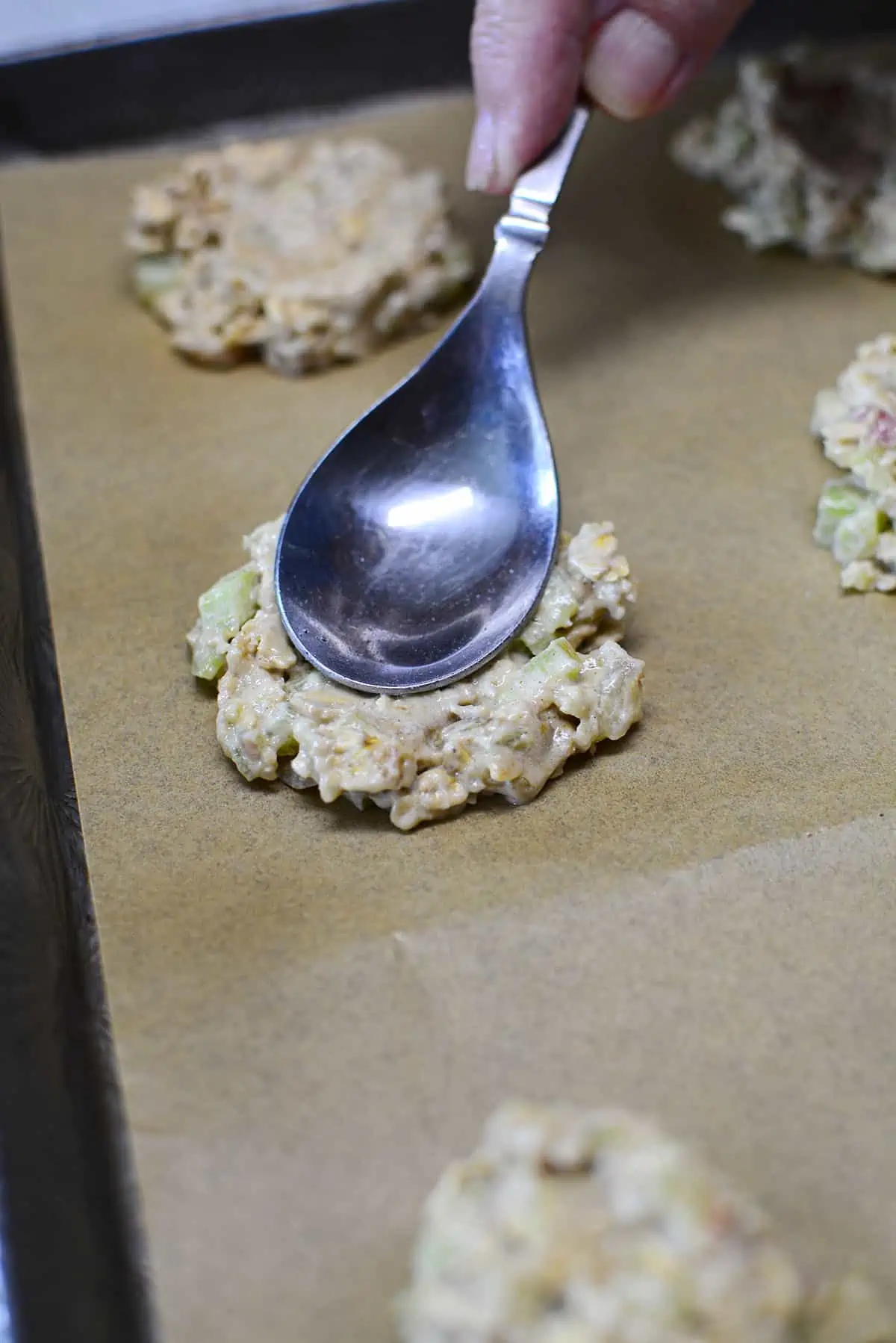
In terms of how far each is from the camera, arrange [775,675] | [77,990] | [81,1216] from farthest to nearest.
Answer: [775,675]
[77,990]
[81,1216]

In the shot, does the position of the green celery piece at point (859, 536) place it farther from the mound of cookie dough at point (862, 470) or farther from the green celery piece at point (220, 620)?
the green celery piece at point (220, 620)

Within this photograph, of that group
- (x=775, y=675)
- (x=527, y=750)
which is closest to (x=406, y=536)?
(x=527, y=750)

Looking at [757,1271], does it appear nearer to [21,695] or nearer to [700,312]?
[21,695]

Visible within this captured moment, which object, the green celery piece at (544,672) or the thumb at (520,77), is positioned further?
the thumb at (520,77)

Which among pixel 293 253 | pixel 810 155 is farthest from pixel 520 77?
pixel 810 155

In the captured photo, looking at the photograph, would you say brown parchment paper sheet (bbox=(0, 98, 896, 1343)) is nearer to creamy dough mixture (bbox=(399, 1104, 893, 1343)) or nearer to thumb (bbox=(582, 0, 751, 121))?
creamy dough mixture (bbox=(399, 1104, 893, 1343))

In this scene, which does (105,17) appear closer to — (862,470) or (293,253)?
(293,253)

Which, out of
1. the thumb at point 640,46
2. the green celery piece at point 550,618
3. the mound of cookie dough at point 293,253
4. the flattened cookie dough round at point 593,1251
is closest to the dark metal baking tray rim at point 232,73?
the mound of cookie dough at point 293,253
